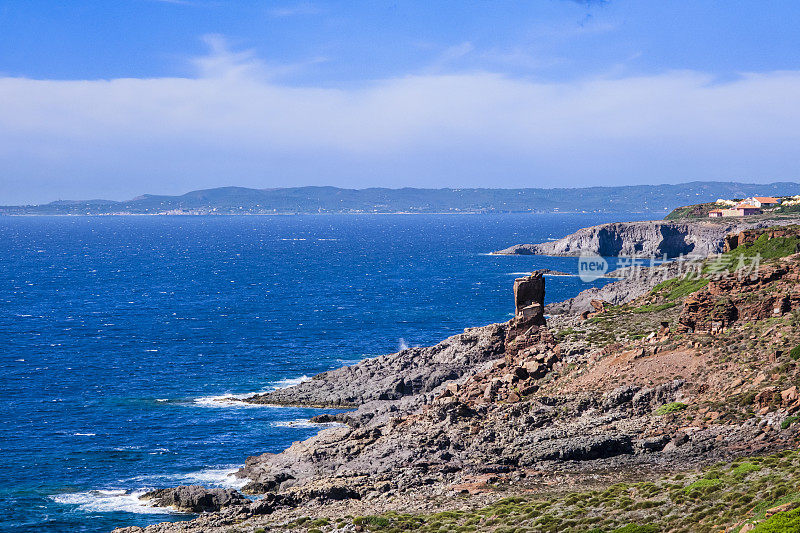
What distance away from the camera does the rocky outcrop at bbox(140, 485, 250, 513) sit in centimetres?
5147

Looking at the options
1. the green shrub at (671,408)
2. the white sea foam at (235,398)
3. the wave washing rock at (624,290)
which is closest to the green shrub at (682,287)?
the wave washing rock at (624,290)

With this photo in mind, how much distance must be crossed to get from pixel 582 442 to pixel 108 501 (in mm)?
29477

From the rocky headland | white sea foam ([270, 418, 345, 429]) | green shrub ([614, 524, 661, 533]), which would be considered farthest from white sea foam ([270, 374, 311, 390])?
green shrub ([614, 524, 661, 533])

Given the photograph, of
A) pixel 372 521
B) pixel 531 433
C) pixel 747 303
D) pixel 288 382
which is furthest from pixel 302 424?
pixel 747 303

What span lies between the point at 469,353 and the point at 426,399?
12429mm

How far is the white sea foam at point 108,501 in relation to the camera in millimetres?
53037

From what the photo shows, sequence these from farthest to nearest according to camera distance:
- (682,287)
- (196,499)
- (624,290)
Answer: (624,290), (682,287), (196,499)

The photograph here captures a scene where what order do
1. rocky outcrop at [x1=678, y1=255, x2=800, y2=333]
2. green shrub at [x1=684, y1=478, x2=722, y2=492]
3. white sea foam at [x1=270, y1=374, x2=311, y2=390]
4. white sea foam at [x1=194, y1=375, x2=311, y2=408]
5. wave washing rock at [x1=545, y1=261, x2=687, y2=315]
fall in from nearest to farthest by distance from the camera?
green shrub at [x1=684, y1=478, x2=722, y2=492]
rocky outcrop at [x1=678, y1=255, x2=800, y2=333]
white sea foam at [x1=194, y1=375, x2=311, y2=408]
white sea foam at [x1=270, y1=374, x2=311, y2=390]
wave washing rock at [x1=545, y1=261, x2=687, y2=315]

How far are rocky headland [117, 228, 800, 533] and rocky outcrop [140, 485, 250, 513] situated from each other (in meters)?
0.10

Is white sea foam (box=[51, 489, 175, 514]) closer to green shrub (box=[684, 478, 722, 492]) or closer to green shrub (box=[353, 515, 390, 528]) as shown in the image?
green shrub (box=[353, 515, 390, 528])

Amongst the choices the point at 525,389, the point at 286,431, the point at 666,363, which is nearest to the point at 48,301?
the point at 286,431

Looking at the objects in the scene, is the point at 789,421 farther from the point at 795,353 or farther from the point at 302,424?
the point at 302,424

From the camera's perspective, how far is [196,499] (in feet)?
170

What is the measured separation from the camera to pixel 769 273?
2584 inches
